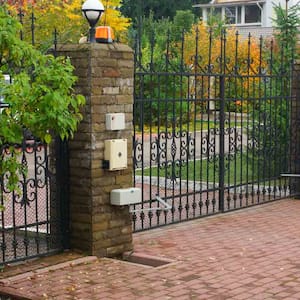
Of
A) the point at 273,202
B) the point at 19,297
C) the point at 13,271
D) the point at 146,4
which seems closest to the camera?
the point at 19,297

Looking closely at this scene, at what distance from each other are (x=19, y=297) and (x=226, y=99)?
5124mm

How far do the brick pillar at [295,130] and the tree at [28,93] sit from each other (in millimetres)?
6785

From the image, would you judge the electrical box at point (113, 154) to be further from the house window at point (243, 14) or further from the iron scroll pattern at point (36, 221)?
the house window at point (243, 14)

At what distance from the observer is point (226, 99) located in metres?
10.1

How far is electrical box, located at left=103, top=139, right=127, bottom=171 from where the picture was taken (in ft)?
23.7

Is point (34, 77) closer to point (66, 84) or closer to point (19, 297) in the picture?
point (66, 84)

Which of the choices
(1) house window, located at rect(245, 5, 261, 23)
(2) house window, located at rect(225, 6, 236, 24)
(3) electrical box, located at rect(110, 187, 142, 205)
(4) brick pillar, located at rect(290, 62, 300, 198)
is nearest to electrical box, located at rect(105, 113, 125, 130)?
(3) electrical box, located at rect(110, 187, 142, 205)

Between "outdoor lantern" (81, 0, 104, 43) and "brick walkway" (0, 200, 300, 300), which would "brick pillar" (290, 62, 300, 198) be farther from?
"outdoor lantern" (81, 0, 104, 43)

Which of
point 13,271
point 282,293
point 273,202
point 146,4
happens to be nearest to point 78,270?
point 13,271

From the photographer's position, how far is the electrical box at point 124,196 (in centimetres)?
729

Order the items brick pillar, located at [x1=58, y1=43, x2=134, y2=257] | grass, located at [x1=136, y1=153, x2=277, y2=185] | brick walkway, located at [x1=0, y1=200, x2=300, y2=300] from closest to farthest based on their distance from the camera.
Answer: brick walkway, located at [x1=0, y1=200, x2=300, y2=300]
brick pillar, located at [x1=58, y1=43, x2=134, y2=257]
grass, located at [x1=136, y1=153, x2=277, y2=185]

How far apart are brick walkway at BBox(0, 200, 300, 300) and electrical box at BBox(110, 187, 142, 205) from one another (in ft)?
1.98

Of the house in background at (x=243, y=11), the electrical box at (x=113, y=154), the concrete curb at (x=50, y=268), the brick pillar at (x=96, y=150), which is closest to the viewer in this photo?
the concrete curb at (x=50, y=268)

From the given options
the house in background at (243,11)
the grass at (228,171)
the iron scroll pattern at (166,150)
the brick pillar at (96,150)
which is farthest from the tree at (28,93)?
the house in background at (243,11)
